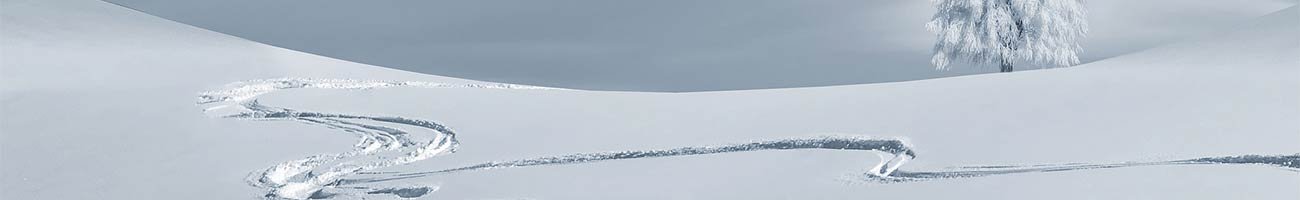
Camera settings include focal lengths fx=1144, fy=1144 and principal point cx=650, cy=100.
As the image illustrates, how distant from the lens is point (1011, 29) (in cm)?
3209

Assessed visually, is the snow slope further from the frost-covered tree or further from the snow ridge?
the frost-covered tree

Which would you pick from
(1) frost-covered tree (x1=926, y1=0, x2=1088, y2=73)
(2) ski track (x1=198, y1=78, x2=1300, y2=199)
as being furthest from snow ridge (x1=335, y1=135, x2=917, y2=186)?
(1) frost-covered tree (x1=926, y1=0, x2=1088, y2=73)

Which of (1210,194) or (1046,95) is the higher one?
(1046,95)

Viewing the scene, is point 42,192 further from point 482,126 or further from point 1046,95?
point 1046,95

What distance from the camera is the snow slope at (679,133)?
10984 mm

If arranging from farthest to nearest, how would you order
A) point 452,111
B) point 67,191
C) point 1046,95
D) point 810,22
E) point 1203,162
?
point 810,22 < point 452,111 < point 1046,95 < point 67,191 < point 1203,162

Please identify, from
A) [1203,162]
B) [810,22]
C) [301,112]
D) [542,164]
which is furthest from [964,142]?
[810,22]

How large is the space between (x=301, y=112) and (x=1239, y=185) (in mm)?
12081

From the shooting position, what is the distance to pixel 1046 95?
14.5 m

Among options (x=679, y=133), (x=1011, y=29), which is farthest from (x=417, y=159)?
(x=1011, y=29)

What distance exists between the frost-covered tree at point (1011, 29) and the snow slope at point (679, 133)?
38.4 feet

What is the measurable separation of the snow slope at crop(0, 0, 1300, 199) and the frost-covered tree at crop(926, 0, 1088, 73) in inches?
461

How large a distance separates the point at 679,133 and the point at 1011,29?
20.9 metres

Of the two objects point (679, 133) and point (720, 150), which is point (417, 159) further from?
point (720, 150)
